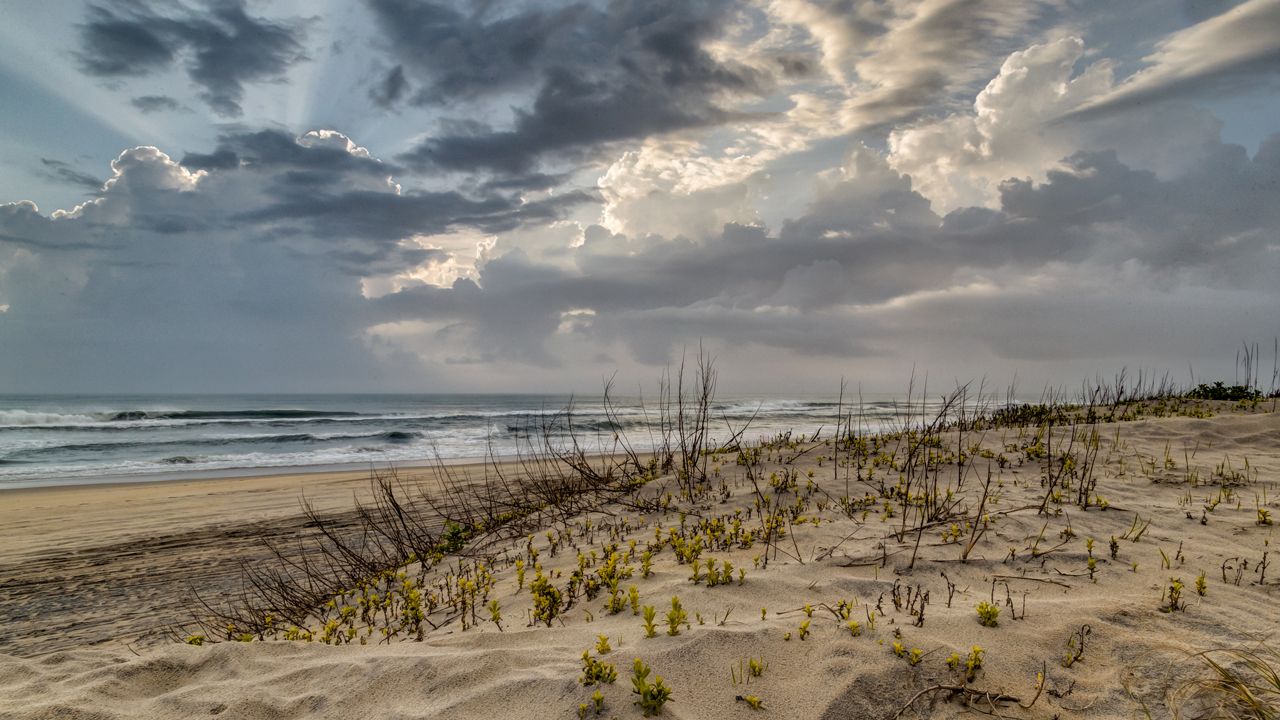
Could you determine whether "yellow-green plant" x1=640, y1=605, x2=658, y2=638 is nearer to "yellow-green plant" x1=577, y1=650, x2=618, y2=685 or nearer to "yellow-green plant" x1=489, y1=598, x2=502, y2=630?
"yellow-green plant" x1=577, y1=650, x2=618, y2=685

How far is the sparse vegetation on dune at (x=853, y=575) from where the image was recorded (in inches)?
122

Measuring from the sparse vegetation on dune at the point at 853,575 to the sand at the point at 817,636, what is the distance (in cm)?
2

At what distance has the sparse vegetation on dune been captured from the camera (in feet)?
10.1

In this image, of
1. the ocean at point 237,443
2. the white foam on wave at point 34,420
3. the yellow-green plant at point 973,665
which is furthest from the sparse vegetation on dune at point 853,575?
the white foam on wave at point 34,420

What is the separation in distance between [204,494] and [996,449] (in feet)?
56.8

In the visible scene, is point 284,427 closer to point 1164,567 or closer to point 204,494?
point 204,494

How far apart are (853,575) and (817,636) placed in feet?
3.84

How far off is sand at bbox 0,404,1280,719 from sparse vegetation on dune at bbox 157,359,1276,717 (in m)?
0.02

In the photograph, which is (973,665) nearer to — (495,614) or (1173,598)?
(1173,598)

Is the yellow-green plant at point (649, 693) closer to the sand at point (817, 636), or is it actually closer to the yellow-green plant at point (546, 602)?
the sand at point (817, 636)

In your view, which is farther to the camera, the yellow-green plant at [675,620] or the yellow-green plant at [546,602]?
the yellow-green plant at [546,602]

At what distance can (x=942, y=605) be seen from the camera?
3900mm

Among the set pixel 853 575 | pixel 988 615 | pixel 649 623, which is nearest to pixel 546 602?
pixel 649 623

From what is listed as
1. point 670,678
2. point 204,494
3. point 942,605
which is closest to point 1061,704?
point 942,605
